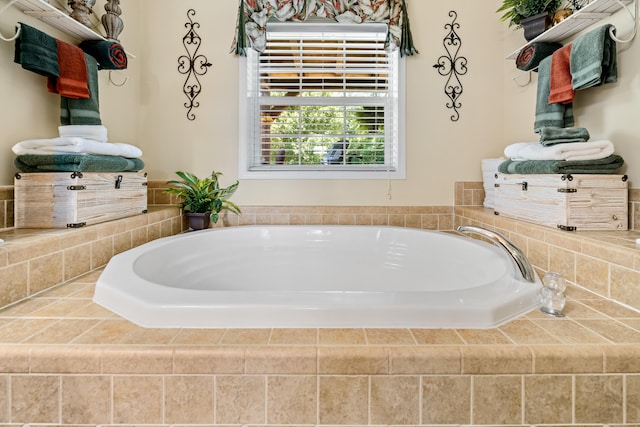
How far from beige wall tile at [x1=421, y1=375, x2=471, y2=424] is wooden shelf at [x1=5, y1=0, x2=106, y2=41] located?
2055 millimetres

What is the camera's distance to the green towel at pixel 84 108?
5.32 feet

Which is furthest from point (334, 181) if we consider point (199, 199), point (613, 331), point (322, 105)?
point (613, 331)

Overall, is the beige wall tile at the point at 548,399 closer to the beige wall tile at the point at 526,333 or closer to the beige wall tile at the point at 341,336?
the beige wall tile at the point at 526,333

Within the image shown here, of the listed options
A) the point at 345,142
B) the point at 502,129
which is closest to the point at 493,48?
the point at 502,129

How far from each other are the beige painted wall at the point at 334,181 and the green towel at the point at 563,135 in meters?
0.88

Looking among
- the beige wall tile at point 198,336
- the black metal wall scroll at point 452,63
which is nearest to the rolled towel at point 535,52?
the black metal wall scroll at point 452,63

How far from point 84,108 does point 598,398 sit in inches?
88.8

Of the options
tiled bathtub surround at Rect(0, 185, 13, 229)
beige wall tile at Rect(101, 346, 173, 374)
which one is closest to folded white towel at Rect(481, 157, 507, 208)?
beige wall tile at Rect(101, 346, 173, 374)

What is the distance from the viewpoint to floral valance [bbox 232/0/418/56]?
224 centimetres

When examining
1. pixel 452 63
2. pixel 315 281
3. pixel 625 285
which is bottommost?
pixel 315 281

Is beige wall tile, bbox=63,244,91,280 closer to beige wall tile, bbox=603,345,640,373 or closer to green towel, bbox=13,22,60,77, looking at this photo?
green towel, bbox=13,22,60,77

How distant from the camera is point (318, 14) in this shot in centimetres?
225

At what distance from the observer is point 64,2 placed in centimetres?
170

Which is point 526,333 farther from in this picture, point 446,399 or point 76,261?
point 76,261
